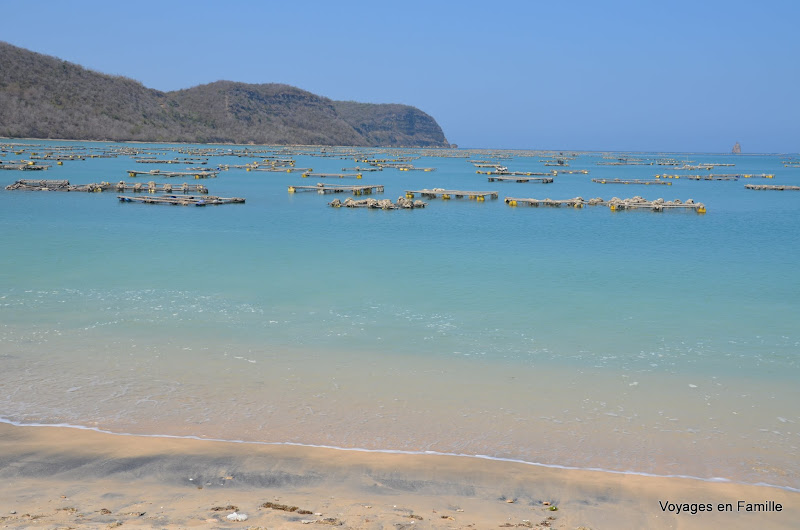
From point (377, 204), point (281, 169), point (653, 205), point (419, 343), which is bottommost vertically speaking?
point (419, 343)

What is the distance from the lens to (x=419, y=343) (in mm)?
10281

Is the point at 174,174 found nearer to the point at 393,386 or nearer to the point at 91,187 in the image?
the point at 91,187

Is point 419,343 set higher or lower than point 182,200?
lower

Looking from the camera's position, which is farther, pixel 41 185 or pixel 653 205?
pixel 41 185

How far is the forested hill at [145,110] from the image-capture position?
104 metres

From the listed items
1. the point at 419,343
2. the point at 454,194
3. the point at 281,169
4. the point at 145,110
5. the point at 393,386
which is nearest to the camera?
the point at 393,386

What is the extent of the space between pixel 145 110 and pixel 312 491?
134 metres

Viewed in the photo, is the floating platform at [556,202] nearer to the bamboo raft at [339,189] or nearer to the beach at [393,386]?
the bamboo raft at [339,189]

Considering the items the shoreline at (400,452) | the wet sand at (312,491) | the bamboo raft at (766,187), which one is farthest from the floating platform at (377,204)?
the bamboo raft at (766,187)

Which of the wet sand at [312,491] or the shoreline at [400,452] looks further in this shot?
the shoreline at [400,452]

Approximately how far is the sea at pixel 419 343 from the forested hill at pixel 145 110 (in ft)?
306

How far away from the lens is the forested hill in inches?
4114

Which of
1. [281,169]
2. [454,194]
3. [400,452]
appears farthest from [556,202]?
[281,169]

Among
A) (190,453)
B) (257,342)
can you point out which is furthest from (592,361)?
(190,453)
